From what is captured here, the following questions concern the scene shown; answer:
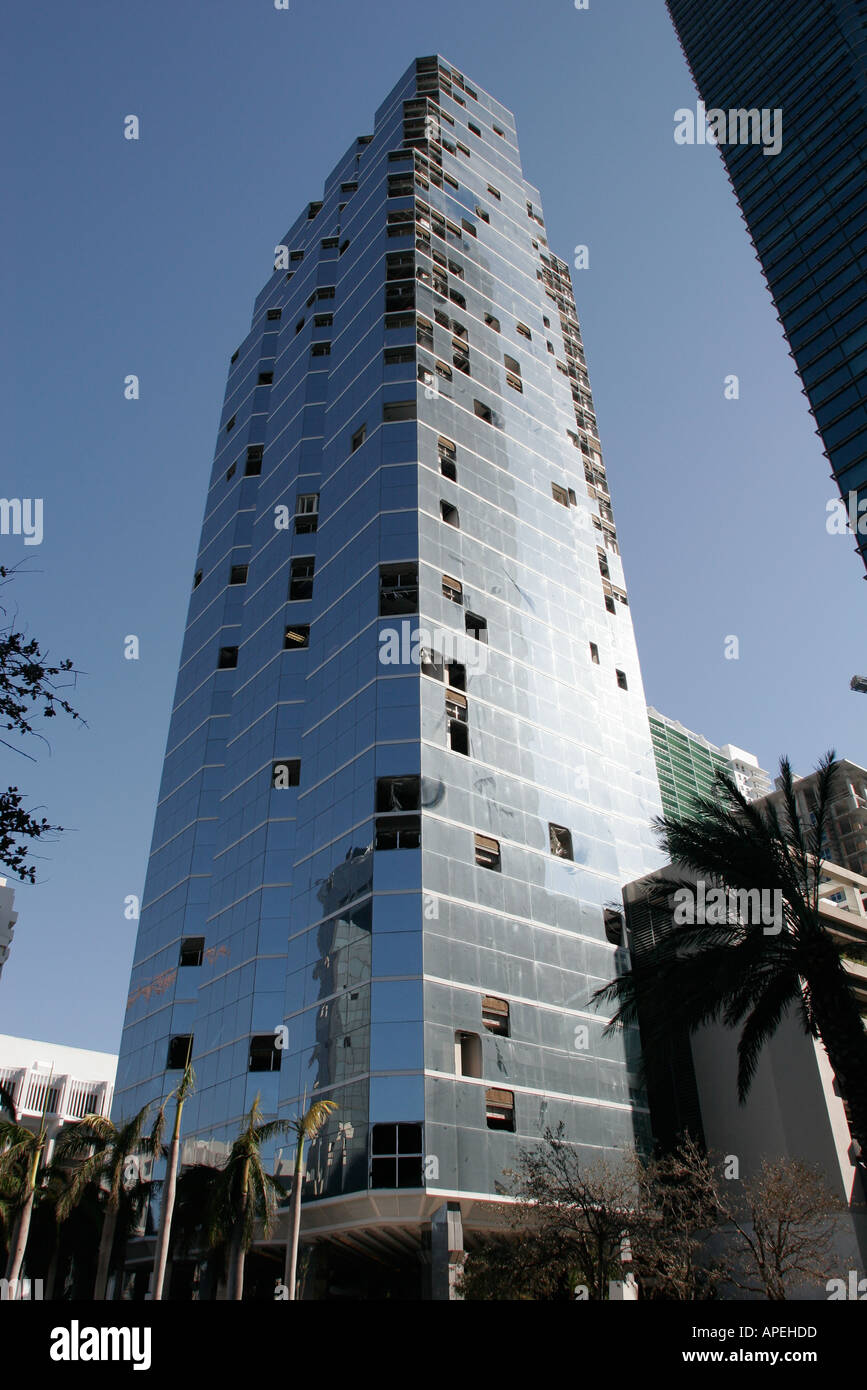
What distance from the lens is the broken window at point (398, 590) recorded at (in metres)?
43.4

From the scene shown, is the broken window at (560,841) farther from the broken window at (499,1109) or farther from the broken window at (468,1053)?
the broken window at (499,1109)

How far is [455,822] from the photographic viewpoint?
125 ft

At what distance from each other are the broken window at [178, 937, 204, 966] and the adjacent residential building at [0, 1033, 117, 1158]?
40801mm

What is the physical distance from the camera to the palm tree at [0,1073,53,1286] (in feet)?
104

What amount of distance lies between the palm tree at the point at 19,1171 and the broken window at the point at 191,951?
13854 millimetres

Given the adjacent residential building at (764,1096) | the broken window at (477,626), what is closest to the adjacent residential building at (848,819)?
the adjacent residential building at (764,1096)

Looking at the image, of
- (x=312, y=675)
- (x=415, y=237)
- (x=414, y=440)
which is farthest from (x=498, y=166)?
(x=312, y=675)

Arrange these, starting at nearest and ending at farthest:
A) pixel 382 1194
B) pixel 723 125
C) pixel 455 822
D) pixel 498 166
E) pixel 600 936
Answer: pixel 382 1194 → pixel 455 822 → pixel 600 936 → pixel 498 166 → pixel 723 125

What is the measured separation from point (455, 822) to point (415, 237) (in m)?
40.4

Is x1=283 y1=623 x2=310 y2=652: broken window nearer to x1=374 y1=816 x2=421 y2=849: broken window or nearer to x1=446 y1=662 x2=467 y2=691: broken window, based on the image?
x1=446 y1=662 x2=467 y2=691: broken window

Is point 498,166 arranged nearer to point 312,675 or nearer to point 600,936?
point 312,675

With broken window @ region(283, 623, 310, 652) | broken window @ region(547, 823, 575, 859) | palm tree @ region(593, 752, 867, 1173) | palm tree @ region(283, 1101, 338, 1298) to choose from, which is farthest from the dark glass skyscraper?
palm tree @ region(283, 1101, 338, 1298)

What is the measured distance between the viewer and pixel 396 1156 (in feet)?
100
